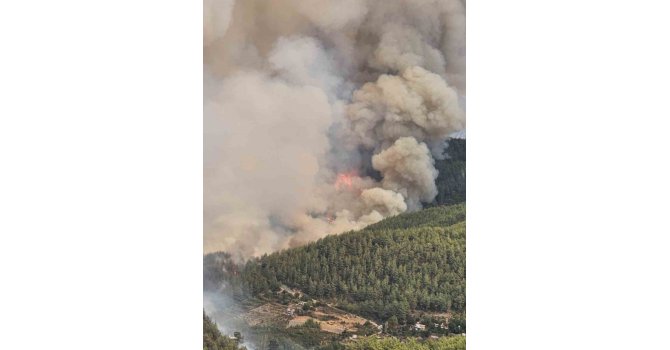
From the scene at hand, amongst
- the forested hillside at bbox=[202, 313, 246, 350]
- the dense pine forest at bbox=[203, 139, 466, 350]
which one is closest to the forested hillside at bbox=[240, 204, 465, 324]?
the dense pine forest at bbox=[203, 139, 466, 350]

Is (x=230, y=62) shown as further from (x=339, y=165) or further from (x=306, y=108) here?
A: (x=339, y=165)

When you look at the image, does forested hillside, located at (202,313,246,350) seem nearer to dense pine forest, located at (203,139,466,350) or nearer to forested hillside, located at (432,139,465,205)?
dense pine forest, located at (203,139,466,350)

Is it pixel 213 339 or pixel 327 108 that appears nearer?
pixel 327 108

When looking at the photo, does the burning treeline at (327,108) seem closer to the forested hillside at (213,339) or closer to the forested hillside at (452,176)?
the forested hillside at (452,176)

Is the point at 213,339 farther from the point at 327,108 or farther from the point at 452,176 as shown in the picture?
the point at 452,176

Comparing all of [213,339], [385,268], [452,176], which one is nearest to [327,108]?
[452,176]

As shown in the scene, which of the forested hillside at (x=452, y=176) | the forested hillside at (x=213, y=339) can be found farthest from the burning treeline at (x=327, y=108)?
the forested hillside at (x=213, y=339)

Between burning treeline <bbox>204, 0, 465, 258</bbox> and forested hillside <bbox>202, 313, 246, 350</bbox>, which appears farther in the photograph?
forested hillside <bbox>202, 313, 246, 350</bbox>
